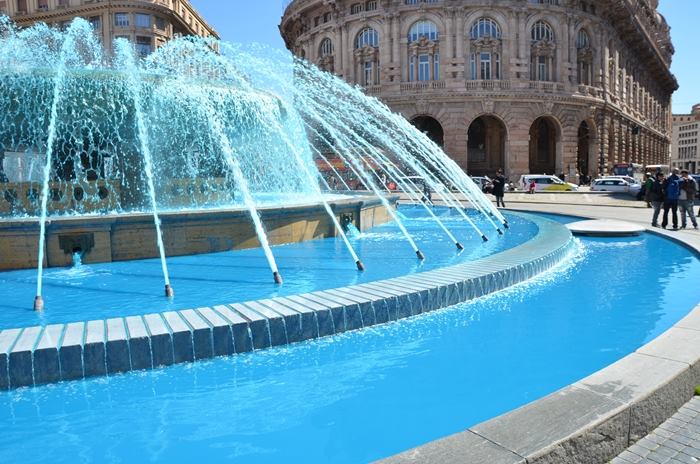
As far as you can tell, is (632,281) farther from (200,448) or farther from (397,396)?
(200,448)

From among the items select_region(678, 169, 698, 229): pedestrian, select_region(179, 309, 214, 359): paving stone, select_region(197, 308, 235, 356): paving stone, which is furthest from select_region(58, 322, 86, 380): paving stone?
select_region(678, 169, 698, 229): pedestrian

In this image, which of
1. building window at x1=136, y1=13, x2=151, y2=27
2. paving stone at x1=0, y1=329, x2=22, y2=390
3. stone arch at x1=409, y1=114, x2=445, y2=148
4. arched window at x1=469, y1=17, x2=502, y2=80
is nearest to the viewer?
paving stone at x1=0, y1=329, x2=22, y2=390

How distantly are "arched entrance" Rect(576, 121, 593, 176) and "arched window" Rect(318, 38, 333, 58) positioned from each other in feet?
73.0

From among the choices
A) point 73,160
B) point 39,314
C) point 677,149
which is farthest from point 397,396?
point 677,149

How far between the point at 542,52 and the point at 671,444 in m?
43.9

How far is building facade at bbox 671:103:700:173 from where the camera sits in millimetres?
147875

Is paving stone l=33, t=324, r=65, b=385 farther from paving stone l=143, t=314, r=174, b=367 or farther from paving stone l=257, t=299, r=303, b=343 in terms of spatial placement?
paving stone l=257, t=299, r=303, b=343

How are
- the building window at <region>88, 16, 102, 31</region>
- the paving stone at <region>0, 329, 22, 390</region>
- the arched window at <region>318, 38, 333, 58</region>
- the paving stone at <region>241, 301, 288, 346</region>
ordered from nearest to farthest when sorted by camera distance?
the paving stone at <region>0, 329, 22, 390</region> → the paving stone at <region>241, 301, 288, 346</region> → the arched window at <region>318, 38, 333, 58</region> → the building window at <region>88, 16, 102, 31</region>

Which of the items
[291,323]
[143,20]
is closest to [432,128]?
[143,20]

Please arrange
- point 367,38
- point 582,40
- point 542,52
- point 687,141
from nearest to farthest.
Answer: point 542,52 → point 367,38 → point 582,40 → point 687,141

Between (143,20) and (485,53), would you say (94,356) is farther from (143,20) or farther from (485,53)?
(143,20)

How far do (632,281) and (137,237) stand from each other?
7185mm

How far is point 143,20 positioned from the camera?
5597 centimetres

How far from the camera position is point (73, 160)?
36.9ft
